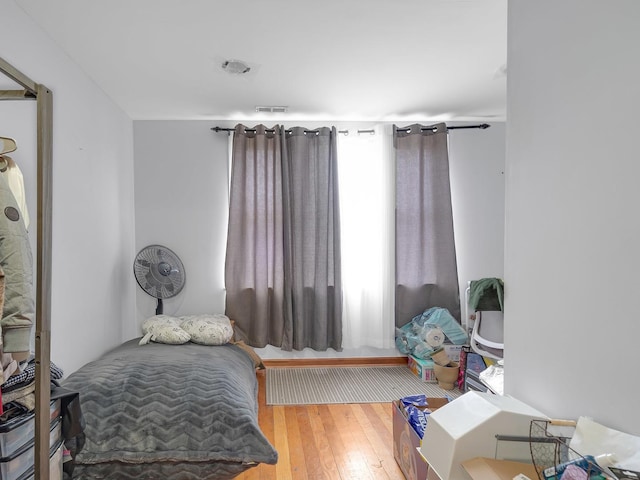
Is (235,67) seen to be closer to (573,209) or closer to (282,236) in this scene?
(282,236)

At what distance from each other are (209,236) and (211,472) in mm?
2297

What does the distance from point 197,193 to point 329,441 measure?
2568mm

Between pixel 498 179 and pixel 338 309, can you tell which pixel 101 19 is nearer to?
pixel 338 309

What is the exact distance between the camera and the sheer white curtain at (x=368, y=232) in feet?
12.7

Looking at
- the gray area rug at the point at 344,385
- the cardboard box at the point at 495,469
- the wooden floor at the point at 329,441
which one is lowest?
the wooden floor at the point at 329,441

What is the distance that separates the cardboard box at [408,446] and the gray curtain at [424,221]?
166 cm

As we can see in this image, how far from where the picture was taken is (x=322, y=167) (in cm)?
381

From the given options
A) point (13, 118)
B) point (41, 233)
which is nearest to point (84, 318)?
point (13, 118)

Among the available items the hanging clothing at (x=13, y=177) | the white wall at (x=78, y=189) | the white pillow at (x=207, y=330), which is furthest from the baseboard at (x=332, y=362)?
the hanging clothing at (x=13, y=177)

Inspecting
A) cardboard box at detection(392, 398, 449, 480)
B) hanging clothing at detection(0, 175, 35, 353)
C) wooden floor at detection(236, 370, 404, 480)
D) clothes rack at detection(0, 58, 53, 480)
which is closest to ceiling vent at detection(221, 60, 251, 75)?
clothes rack at detection(0, 58, 53, 480)

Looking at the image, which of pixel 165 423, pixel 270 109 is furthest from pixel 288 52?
pixel 165 423

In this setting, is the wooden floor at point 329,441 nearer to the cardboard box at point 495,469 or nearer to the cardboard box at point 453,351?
the cardboard box at point 453,351

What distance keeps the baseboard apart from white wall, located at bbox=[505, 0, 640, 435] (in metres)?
2.44

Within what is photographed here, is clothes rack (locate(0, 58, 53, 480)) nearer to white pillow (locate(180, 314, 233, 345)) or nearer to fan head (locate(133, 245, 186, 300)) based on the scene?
white pillow (locate(180, 314, 233, 345))
